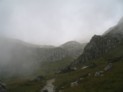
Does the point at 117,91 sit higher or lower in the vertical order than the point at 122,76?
lower

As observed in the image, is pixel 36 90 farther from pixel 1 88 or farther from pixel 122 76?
pixel 122 76

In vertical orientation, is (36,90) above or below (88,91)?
above

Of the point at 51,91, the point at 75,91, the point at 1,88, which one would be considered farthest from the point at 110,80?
the point at 1,88

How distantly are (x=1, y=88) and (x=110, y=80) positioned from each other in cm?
8548

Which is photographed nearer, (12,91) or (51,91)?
(51,91)

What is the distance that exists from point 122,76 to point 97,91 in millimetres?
19344

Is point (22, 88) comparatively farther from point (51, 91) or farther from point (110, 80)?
point (110, 80)

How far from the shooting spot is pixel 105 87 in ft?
286

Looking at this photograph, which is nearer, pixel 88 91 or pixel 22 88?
pixel 88 91

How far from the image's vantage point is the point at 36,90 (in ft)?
522

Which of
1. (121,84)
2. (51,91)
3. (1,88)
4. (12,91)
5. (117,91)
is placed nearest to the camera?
(117,91)

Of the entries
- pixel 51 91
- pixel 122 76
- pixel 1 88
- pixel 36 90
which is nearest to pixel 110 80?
pixel 122 76

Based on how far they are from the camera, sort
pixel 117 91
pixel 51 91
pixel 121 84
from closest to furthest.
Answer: pixel 117 91
pixel 121 84
pixel 51 91

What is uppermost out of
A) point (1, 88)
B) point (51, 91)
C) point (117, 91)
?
point (1, 88)
